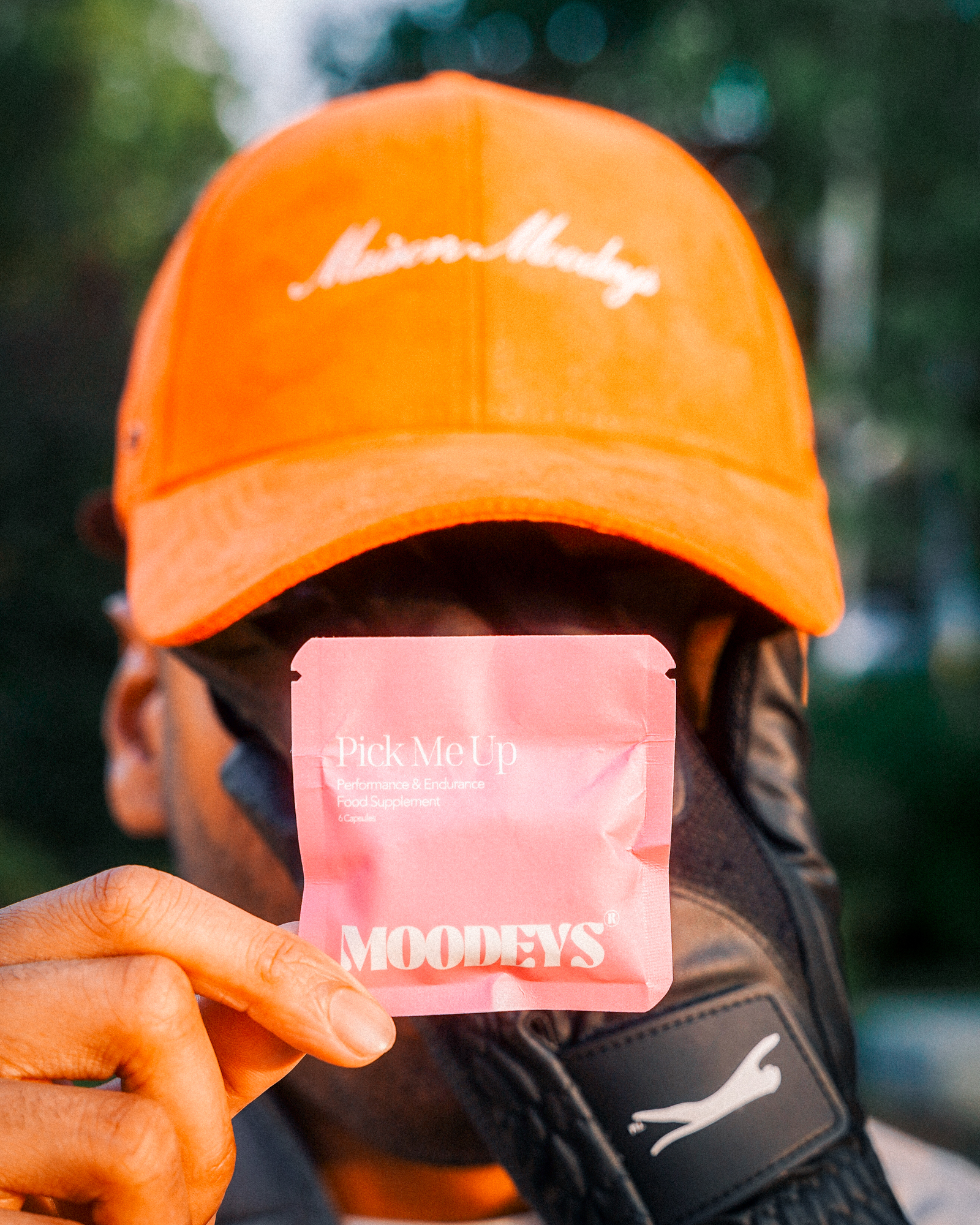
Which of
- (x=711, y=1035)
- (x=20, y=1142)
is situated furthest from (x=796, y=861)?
(x=20, y=1142)

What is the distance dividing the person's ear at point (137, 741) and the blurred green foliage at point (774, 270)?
374 cm

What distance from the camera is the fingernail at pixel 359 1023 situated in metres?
0.60

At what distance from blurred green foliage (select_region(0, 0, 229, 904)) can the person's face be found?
4.09 m

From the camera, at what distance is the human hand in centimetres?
57

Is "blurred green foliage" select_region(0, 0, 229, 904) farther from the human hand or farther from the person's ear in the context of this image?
the human hand

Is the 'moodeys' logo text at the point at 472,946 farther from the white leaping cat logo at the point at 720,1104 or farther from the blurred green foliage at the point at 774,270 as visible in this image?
the blurred green foliage at the point at 774,270

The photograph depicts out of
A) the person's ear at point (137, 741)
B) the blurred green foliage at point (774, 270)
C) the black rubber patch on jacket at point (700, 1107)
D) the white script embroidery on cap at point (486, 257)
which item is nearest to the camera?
the black rubber patch on jacket at point (700, 1107)

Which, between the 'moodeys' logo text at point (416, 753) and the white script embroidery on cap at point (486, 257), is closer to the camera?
the 'moodeys' logo text at point (416, 753)

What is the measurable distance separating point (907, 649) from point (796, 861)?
9964 millimetres

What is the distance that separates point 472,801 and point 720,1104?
373 millimetres

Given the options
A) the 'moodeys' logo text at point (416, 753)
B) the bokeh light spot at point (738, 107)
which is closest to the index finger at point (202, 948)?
the 'moodeys' logo text at point (416, 753)

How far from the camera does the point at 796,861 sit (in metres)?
0.92

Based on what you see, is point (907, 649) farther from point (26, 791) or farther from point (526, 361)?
point (526, 361)

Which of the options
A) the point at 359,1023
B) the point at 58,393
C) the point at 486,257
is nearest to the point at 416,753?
the point at 359,1023
